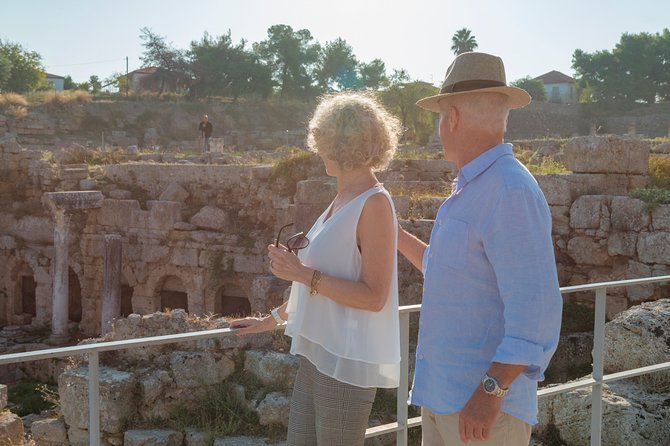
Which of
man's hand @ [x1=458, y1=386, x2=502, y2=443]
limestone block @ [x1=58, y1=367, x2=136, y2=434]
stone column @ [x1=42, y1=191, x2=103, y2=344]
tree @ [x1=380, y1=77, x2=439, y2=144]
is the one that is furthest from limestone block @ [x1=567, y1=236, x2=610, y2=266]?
tree @ [x1=380, y1=77, x2=439, y2=144]

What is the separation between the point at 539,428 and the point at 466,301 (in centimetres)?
Answer: 317

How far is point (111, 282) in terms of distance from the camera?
1670 cm

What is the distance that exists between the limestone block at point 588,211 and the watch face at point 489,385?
27.7ft

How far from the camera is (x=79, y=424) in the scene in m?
7.19

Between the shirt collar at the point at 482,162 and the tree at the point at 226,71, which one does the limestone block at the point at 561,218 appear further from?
the tree at the point at 226,71

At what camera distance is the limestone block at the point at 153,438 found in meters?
6.68

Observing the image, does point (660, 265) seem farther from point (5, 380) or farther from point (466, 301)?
point (5, 380)

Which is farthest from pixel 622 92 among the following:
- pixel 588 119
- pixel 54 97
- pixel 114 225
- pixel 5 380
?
pixel 5 380

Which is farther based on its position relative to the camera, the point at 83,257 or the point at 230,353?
the point at 83,257

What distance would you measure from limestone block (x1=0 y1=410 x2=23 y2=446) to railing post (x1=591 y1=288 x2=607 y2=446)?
5.13 metres

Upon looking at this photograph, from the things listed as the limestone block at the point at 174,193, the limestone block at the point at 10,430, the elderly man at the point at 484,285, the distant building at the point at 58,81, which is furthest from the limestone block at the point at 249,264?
the distant building at the point at 58,81

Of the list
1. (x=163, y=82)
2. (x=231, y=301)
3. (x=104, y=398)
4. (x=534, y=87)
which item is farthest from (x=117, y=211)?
(x=534, y=87)

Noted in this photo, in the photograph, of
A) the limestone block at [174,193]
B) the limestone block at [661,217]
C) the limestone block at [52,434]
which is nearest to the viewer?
the limestone block at [52,434]

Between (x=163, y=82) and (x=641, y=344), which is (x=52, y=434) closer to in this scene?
(x=641, y=344)
